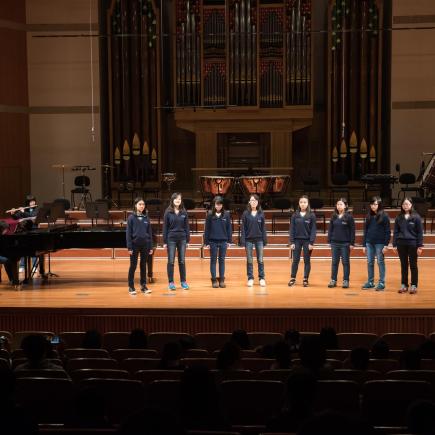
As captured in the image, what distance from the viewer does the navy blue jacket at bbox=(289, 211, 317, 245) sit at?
987 centimetres

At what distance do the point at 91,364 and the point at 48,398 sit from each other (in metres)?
0.96

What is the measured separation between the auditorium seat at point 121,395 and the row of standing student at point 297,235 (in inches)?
202

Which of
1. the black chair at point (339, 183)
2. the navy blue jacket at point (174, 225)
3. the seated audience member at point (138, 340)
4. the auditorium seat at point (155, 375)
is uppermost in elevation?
the black chair at point (339, 183)

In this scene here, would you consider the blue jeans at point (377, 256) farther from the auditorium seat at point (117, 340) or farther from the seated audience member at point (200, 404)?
the seated audience member at point (200, 404)

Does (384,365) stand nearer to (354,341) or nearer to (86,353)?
(354,341)

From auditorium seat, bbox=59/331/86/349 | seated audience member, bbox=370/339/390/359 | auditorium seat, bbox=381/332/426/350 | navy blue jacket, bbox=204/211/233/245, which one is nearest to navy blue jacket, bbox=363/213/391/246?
navy blue jacket, bbox=204/211/233/245

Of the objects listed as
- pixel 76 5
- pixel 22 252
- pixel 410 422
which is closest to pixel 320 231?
pixel 22 252

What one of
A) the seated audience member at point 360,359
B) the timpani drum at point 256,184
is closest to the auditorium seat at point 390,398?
the seated audience member at point 360,359

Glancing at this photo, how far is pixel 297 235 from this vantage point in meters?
9.92

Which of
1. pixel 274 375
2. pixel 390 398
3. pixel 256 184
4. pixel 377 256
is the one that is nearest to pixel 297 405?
pixel 390 398

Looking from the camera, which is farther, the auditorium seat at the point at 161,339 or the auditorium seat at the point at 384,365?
the auditorium seat at the point at 161,339

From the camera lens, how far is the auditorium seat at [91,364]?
521 centimetres

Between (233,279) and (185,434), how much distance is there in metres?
7.96

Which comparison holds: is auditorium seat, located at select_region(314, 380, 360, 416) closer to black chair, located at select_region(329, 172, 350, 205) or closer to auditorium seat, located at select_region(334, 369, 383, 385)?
auditorium seat, located at select_region(334, 369, 383, 385)
